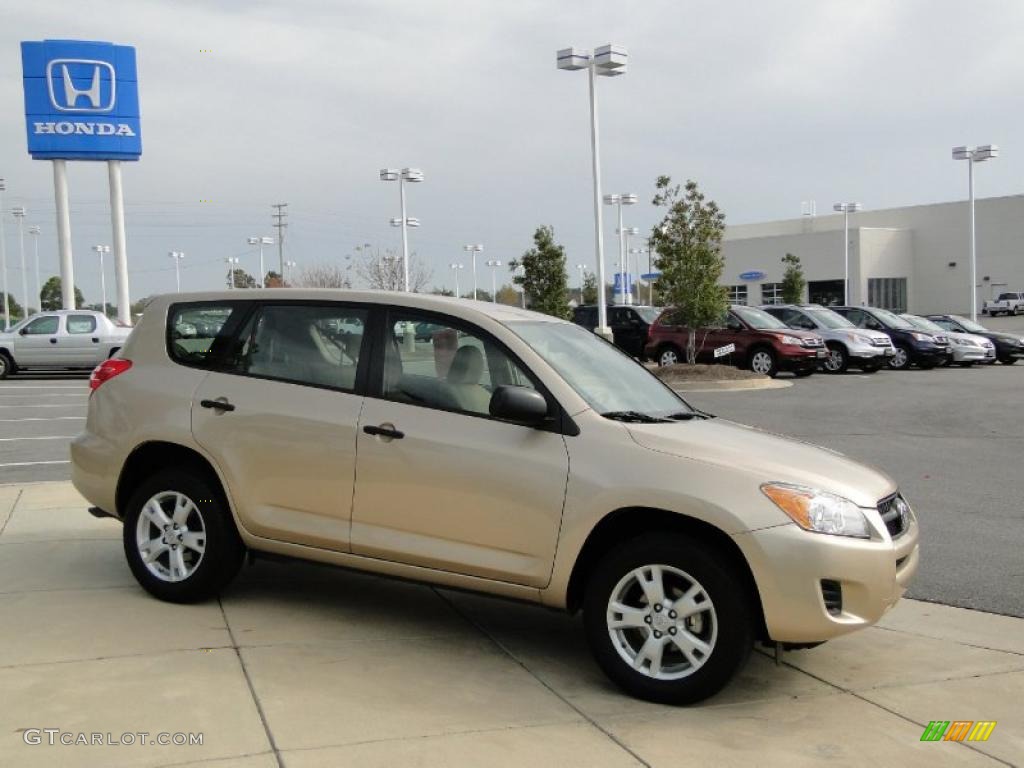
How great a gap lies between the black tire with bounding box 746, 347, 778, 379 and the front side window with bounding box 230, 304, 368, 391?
64.0 feet

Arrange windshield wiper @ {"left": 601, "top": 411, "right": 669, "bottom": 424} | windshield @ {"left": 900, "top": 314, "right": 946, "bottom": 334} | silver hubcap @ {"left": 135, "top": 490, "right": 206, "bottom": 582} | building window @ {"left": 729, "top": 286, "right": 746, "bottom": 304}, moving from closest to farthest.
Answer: windshield wiper @ {"left": 601, "top": 411, "right": 669, "bottom": 424}
silver hubcap @ {"left": 135, "top": 490, "right": 206, "bottom": 582}
windshield @ {"left": 900, "top": 314, "right": 946, "bottom": 334}
building window @ {"left": 729, "top": 286, "right": 746, "bottom": 304}

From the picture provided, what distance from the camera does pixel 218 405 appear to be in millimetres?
5645

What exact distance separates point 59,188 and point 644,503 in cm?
3597

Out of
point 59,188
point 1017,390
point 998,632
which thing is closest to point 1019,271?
point 1017,390

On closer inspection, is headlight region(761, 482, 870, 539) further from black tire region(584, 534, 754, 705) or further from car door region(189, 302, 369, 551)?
car door region(189, 302, 369, 551)

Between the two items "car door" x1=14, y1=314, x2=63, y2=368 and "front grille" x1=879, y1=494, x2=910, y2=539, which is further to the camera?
"car door" x1=14, y1=314, x2=63, y2=368

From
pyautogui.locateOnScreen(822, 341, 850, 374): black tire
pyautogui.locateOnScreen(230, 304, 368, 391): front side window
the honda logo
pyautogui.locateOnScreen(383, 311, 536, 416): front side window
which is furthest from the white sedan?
pyautogui.locateOnScreen(383, 311, 536, 416): front side window

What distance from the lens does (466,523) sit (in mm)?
4910

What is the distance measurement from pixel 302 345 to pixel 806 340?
2049 centimetres

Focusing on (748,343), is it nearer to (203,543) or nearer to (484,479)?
(203,543)

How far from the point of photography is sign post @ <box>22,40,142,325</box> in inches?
1374

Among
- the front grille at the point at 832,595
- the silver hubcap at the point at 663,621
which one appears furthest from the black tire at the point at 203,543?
the front grille at the point at 832,595

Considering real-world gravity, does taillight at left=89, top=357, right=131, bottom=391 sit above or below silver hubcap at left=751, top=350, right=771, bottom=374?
above

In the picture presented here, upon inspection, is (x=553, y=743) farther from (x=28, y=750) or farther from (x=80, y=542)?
(x=80, y=542)
